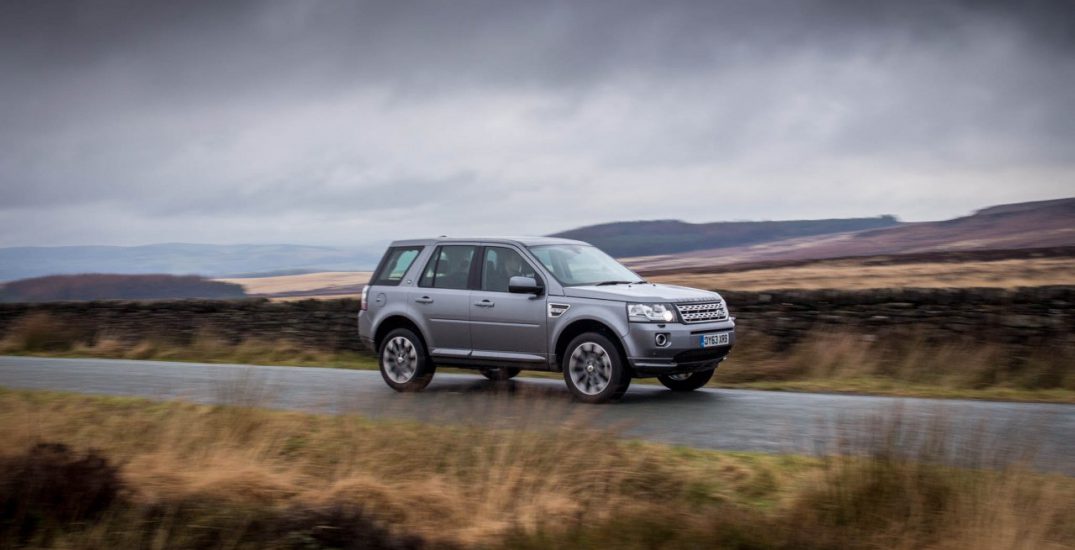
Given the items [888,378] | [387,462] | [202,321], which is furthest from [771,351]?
[202,321]

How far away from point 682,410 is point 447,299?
340 cm

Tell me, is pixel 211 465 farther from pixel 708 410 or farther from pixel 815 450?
pixel 708 410

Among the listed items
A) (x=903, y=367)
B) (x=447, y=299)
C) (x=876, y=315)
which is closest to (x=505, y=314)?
(x=447, y=299)

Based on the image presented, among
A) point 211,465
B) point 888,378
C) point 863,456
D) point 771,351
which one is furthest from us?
point 771,351

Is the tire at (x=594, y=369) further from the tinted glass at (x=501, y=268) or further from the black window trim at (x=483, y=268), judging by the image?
the tinted glass at (x=501, y=268)

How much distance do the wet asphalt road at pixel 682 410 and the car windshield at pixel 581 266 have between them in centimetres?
141

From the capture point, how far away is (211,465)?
7895 mm

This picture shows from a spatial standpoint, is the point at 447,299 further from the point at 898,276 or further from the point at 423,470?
the point at 898,276

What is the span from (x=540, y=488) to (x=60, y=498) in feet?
10.4

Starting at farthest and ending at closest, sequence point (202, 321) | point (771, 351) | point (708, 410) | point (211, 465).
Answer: point (202, 321) < point (771, 351) < point (708, 410) < point (211, 465)

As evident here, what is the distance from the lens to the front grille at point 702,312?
468 inches

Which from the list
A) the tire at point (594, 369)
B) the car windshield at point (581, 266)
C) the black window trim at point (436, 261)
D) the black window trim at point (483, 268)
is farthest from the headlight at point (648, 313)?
the black window trim at point (436, 261)

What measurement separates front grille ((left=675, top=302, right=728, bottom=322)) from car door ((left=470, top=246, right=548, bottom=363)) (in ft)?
5.23

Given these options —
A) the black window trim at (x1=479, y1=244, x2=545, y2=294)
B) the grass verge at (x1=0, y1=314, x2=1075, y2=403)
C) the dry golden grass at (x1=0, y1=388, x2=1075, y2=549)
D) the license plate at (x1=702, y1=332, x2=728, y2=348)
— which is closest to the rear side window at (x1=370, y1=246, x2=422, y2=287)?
the black window trim at (x1=479, y1=244, x2=545, y2=294)
